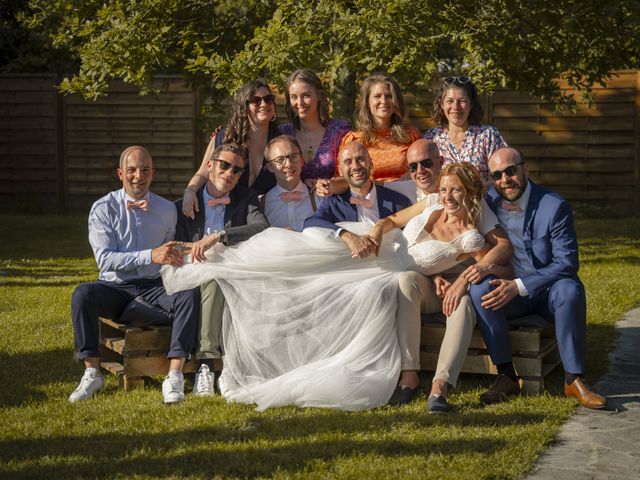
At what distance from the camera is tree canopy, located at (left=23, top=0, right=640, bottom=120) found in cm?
889

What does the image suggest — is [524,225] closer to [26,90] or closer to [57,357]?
[57,357]

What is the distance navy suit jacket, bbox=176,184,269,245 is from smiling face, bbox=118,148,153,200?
0.29m

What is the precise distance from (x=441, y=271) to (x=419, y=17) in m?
3.98

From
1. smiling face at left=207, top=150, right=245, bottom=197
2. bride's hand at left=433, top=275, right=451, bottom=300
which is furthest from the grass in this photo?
smiling face at left=207, top=150, right=245, bottom=197

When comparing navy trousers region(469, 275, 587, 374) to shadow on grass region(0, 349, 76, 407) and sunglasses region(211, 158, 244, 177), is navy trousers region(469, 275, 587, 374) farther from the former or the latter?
shadow on grass region(0, 349, 76, 407)

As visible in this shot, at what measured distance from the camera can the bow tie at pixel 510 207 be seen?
5.58m

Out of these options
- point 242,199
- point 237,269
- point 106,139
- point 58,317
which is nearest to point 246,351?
point 237,269

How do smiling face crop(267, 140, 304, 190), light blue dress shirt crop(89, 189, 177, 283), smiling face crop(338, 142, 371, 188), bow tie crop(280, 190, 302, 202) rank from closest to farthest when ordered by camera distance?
smiling face crop(338, 142, 371, 188) < light blue dress shirt crop(89, 189, 177, 283) < smiling face crop(267, 140, 304, 190) < bow tie crop(280, 190, 302, 202)

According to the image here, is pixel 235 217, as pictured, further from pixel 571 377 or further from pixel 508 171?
pixel 571 377

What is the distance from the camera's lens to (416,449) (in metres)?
4.39

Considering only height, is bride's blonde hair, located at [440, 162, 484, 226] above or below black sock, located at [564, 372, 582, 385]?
above

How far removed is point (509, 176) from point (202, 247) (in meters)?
1.79

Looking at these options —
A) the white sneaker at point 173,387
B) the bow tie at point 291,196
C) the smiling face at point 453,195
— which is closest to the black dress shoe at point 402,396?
the smiling face at point 453,195

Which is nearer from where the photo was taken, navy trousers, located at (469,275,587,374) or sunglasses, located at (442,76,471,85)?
navy trousers, located at (469,275,587,374)
